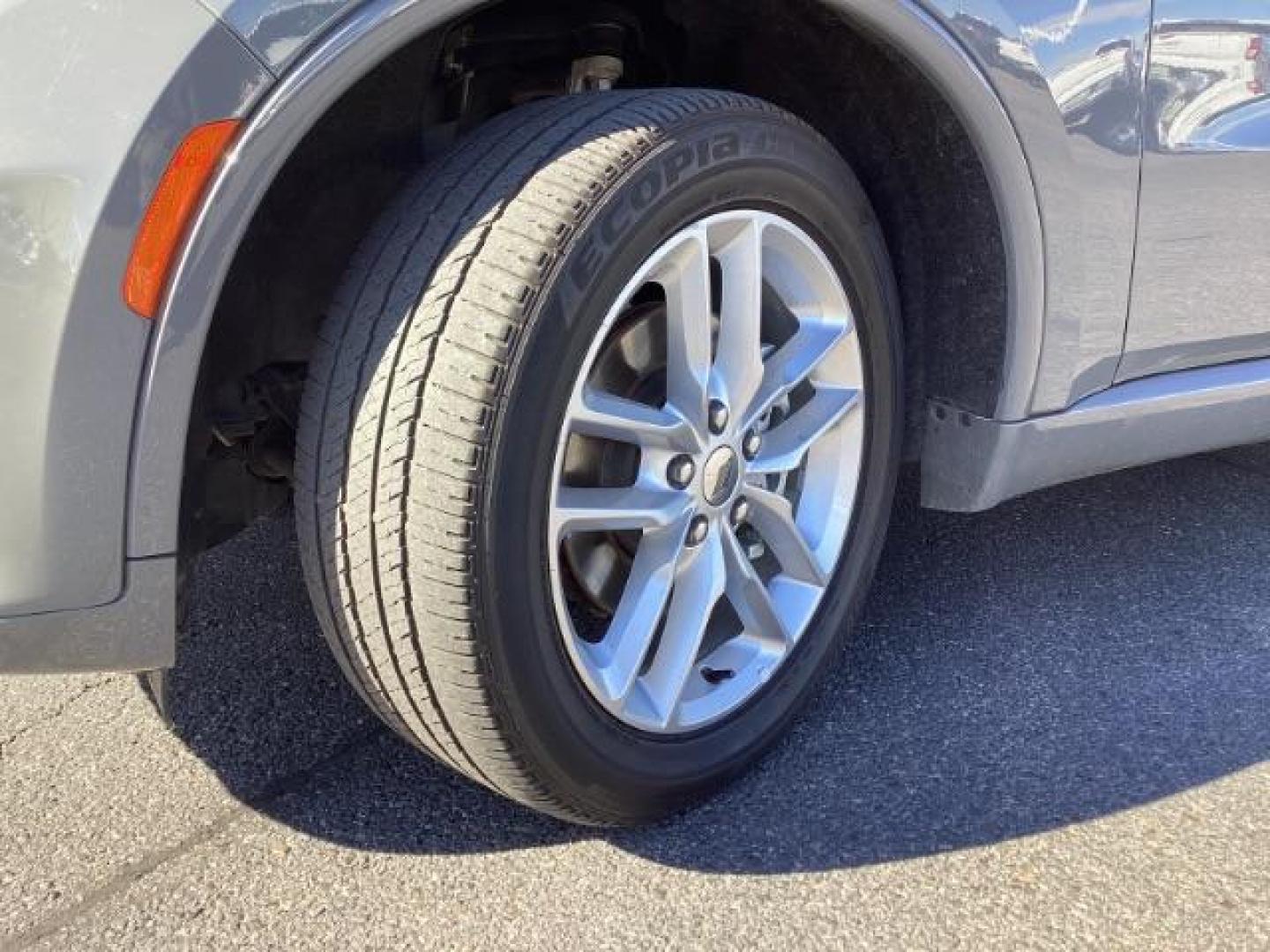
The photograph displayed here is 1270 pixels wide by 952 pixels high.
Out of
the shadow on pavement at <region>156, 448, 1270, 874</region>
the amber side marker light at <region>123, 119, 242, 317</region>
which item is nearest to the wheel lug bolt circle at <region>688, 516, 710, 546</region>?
the shadow on pavement at <region>156, 448, 1270, 874</region>

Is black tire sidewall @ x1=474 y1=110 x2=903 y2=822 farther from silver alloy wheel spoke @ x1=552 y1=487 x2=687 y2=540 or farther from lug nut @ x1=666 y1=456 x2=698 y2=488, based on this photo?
lug nut @ x1=666 y1=456 x2=698 y2=488

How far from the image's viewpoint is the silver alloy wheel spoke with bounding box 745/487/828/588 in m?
2.08

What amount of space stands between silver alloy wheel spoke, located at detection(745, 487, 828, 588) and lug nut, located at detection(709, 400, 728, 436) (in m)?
0.14

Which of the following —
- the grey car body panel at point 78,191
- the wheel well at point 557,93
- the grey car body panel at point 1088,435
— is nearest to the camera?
the grey car body panel at point 78,191

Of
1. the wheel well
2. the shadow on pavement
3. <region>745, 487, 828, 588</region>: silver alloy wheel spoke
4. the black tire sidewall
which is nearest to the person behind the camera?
the black tire sidewall

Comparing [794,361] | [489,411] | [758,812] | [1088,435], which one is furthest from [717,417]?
[1088,435]

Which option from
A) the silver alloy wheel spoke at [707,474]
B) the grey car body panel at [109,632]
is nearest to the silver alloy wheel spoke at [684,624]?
the silver alloy wheel spoke at [707,474]

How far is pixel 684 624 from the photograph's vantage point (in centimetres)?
200

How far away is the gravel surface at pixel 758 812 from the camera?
179 cm

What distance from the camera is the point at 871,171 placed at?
7.28 feet

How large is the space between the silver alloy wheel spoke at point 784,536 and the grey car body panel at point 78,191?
961 millimetres

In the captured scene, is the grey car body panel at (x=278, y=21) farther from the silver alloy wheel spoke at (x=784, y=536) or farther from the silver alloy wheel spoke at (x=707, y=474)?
the silver alloy wheel spoke at (x=784, y=536)

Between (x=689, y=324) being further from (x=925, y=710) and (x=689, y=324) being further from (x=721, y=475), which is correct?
(x=925, y=710)

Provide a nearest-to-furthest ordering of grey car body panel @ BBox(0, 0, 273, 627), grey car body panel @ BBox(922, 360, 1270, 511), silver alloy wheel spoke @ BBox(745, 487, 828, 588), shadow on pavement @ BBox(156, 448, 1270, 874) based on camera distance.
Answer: grey car body panel @ BBox(0, 0, 273, 627) → shadow on pavement @ BBox(156, 448, 1270, 874) → silver alloy wheel spoke @ BBox(745, 487, 828, 588) → grey car body panel @ BBox(922, 360, 1270, 511)
